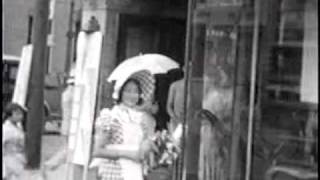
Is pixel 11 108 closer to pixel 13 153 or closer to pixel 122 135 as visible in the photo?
pixel 13 153

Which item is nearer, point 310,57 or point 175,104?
point 310,57

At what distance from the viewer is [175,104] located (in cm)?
484

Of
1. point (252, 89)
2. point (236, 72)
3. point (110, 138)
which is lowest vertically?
point (110, 138)

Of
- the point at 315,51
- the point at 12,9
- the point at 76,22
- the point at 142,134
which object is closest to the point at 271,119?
the point at 315,51

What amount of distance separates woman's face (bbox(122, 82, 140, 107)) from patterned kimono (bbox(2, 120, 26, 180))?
72cm

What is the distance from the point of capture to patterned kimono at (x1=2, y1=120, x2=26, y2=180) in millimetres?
4984

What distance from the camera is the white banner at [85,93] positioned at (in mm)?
5011

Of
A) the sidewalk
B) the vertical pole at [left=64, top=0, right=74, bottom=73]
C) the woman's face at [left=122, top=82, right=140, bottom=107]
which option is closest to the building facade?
the vertical pole at [left=64, top=0, right=74, bottom=73]

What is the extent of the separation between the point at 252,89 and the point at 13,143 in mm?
1638

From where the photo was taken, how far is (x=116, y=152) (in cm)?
492

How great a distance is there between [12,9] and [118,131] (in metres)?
1.05

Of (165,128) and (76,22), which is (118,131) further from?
(76,22)

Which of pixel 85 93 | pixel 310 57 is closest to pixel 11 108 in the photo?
pixel 85 93

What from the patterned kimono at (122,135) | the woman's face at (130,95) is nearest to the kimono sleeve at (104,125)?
the patterned kimono at (122,135)
